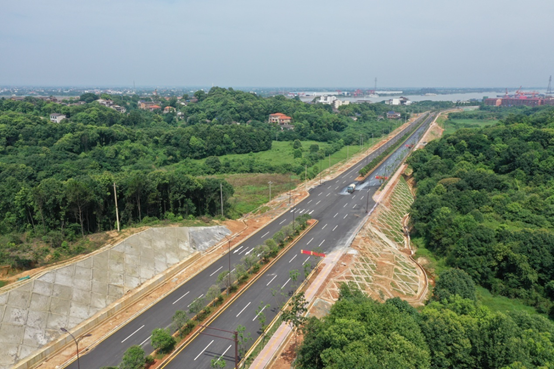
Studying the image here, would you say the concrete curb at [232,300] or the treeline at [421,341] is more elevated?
the treeline at [421,341]

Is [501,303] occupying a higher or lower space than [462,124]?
lower

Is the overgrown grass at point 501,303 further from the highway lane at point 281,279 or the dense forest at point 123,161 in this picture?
the dense forest at point 123,161

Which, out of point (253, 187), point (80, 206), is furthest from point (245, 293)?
point (253, 187)

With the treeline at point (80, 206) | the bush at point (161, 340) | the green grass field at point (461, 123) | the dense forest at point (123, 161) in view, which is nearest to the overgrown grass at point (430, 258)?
the dense forest at point (123, 161)

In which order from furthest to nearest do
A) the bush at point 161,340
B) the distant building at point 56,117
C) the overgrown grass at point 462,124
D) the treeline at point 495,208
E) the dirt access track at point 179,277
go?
Answer: the overgrown grass at point 462,124 < the distant building at point 56,117 < the treeline at point 495,208 < the dirt access track at point 179,277 < the bush at point 161,340

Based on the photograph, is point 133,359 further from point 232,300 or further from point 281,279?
point 281,279

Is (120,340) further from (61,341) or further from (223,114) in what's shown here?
(223,114)

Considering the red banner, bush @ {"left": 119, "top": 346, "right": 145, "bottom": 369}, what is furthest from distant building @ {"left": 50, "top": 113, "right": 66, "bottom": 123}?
bush @ {"left": 119, "top": 346, "right": 145, "bottom": 369}
